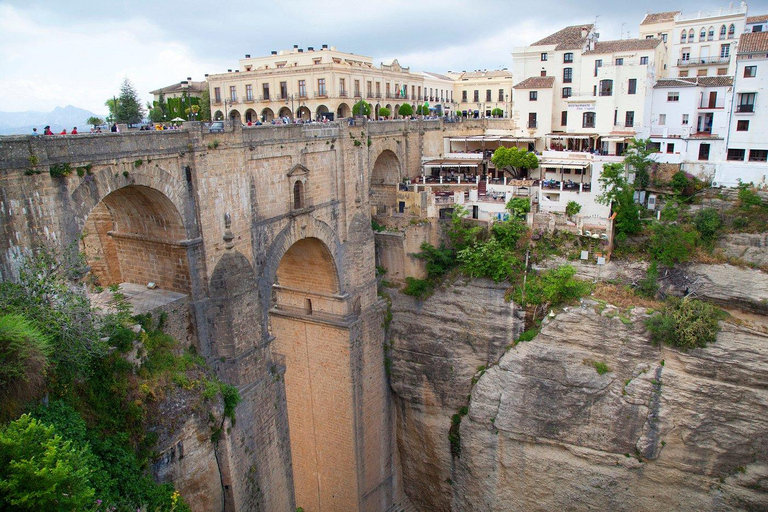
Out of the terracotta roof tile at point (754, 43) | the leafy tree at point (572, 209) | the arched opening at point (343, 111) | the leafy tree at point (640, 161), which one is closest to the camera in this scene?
the terracotta roof tile at point (754, 43)

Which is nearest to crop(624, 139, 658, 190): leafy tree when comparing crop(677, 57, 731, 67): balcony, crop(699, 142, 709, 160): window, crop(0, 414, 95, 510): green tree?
crop(699, 142, 709, 160): window

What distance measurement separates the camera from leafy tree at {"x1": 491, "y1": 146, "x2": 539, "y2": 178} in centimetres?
2798

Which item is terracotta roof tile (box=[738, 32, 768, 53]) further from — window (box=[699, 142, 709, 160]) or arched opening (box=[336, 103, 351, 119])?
arched opening (box=[336, 103, 351, 119])

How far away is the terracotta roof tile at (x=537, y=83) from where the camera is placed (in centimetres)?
3169

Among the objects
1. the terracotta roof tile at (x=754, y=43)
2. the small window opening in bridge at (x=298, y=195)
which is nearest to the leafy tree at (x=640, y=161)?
the terracotta roof tile at (x=754, y=43)

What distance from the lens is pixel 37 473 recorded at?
24.2 ft

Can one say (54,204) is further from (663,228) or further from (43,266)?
(663,228)

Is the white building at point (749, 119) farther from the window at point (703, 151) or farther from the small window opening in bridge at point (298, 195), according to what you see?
the small window opening in bridge at point (298, 195)

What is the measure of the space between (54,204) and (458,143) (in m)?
24.6

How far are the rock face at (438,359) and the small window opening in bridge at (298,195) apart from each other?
733 cm

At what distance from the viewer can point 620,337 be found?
68.3ft

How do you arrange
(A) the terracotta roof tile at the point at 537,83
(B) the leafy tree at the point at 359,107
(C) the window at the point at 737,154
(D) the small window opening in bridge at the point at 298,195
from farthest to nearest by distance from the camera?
(B) the leafy tree at the point at 359,107 < (A) the terracotta roof tile at the point at 537,83 < (C) the window at the point at 737,154 < (D) the small window opening in bridge at the point at 298,195

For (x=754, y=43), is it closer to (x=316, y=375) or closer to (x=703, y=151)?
(x=703, y=151)

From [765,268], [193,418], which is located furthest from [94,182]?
[765,268]
